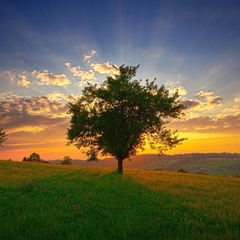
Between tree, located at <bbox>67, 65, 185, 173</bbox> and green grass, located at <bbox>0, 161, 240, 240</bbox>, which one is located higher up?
tree, located at <bbox>67, 65, 185, 173</bbox>

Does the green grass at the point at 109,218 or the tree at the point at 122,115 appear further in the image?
the tree at the point at 122,115

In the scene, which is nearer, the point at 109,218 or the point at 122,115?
the point at 109,218

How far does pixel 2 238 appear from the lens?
8234 mm

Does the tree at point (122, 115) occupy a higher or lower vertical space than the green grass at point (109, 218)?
higher

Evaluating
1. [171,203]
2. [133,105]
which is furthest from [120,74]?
[171,203]

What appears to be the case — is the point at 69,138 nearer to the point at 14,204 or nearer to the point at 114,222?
A: the point at 14,204

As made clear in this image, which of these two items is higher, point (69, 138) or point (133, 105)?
point (133, 105)

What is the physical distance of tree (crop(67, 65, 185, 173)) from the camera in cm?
3697

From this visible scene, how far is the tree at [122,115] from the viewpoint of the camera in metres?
37.0

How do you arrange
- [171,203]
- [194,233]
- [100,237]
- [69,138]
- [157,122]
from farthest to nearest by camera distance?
1. [69,138]
2. [157,122]
3. [171,203]
4. [194,233]
5. [100,237]

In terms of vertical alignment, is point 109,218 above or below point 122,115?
below

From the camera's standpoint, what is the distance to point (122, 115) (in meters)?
38.0

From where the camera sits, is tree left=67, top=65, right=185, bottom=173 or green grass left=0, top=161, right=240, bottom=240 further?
tree left=67, top=65, right=185, bottom=173

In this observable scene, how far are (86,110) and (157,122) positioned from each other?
10303 millimetres
